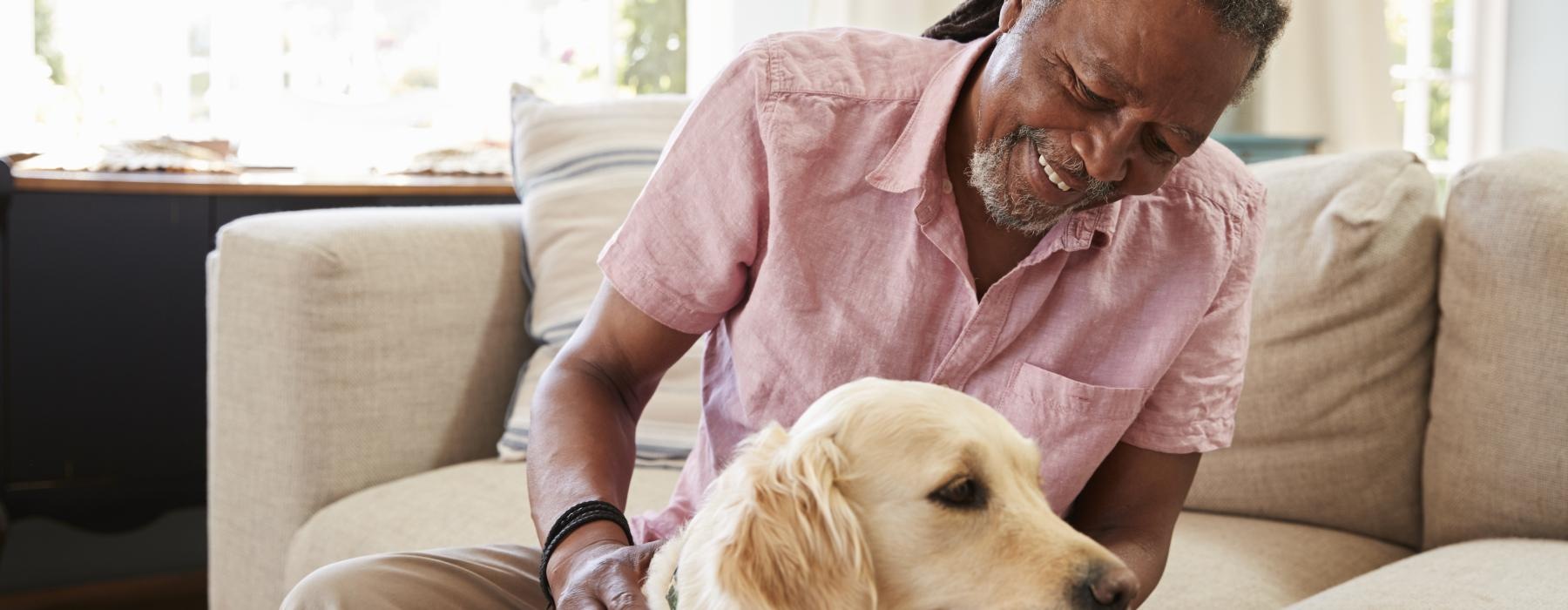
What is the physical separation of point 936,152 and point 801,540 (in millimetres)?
532

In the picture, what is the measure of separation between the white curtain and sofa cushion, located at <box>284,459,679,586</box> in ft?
10.6

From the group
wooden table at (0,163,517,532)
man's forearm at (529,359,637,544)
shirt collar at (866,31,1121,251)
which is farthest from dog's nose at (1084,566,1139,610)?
wooden table at (0,163,517,532)

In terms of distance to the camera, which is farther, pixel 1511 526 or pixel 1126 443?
pixel 1511 526

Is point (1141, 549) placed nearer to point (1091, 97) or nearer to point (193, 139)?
point (1091, 97)

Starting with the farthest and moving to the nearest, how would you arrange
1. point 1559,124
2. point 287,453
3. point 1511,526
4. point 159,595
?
point 1559,124 < point 159,595 < point 287,453 < point 1511,526

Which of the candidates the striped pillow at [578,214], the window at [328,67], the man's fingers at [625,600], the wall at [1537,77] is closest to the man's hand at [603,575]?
the man's fingers at [625,600]

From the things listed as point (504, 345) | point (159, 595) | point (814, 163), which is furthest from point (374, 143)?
point (814, 163)

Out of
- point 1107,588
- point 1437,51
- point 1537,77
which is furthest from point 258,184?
point 1537,77

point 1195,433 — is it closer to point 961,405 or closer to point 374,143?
point 961,405

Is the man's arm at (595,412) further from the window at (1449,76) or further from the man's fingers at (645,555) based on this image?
the window at (1449,76)

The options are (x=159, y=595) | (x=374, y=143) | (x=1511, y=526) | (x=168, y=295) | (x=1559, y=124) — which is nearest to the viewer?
(x=1511, y=526)

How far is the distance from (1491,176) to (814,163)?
1.07 meters

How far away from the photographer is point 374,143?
384 cm

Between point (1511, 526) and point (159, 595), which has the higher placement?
point (1511, 526)
